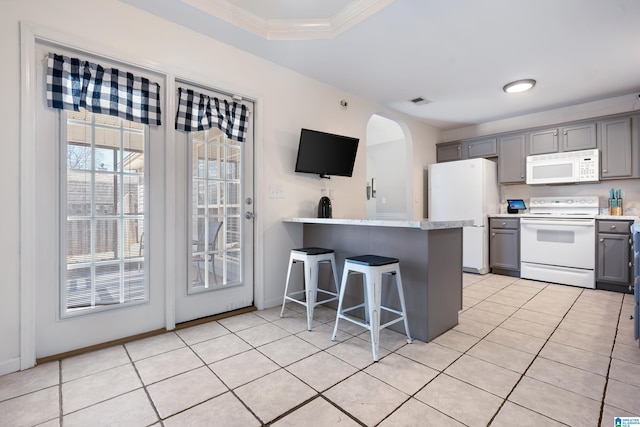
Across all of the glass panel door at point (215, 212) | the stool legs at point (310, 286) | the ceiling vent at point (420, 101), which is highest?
the ceiling vent at point (420, 101)

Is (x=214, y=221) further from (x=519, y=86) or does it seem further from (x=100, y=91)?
(x=519, y=86)

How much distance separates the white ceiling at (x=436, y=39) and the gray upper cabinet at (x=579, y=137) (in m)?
0.44

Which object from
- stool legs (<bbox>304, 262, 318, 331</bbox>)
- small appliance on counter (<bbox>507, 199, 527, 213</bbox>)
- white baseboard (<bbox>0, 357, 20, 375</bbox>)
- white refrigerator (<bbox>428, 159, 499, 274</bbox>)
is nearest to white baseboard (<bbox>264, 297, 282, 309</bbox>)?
stool legs (<bbox>304, 262, 318, 331</bbox>)

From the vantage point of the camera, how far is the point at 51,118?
1983mm

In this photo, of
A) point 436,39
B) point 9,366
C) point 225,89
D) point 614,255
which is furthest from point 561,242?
point 9,366

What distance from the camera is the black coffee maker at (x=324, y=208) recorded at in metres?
3.28

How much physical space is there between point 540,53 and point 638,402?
2910 mm

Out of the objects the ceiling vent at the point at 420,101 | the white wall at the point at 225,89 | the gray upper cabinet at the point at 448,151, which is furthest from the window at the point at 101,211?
the gray upper cabinet at the point at 448,151

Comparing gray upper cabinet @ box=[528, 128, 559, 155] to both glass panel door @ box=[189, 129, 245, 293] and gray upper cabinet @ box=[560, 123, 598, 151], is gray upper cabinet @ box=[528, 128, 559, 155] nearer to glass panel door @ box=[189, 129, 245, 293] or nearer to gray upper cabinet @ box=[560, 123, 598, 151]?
gray upper cabinet @ box=[560, 123, 598, 151]

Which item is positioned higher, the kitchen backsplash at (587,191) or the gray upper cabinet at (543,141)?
the gray upper cabinet at (543,141)

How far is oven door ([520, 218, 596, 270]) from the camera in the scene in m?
3.75

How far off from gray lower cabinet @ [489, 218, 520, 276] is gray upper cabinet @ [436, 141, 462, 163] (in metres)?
1.35

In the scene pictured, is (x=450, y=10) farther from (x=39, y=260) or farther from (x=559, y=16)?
(x=39, y=260)

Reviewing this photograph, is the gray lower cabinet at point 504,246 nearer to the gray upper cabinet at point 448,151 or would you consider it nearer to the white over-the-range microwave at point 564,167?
the white over-the-range microwave at point 564,167
